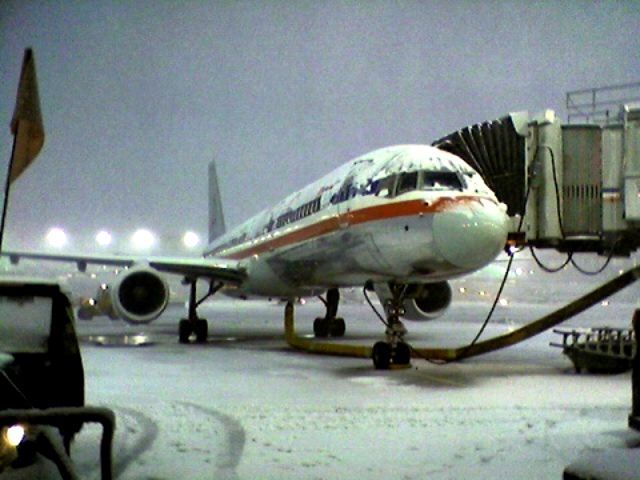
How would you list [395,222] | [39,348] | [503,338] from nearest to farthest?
[39,348]
[395,222]
[503,338]

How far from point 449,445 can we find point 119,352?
35.6 feet

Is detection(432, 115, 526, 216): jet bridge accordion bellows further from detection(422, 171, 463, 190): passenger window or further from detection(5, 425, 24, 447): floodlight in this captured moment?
detection(5, 425, 24, 447): floodlight

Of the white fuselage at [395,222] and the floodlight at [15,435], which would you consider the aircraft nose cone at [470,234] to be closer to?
the white fuselage at [395,222]

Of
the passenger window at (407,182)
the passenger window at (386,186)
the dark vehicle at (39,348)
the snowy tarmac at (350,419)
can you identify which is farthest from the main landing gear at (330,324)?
the dark vehicle at (39,348)

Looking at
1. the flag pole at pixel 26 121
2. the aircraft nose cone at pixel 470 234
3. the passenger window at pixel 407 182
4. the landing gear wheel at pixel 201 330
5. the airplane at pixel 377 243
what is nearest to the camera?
the flag pole at pixel 26 121

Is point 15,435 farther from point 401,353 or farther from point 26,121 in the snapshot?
point 401,353

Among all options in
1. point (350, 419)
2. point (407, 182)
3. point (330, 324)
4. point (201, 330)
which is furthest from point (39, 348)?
point (330, 324)

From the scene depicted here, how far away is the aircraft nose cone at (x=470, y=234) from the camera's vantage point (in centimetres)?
1016

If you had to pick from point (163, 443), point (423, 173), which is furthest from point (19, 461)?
point (423, 173)

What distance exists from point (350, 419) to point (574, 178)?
5.49 m

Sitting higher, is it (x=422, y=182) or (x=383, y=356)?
(x=422, y=182)

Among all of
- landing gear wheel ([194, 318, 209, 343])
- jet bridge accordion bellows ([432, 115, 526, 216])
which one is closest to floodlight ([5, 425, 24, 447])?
jet bridge accordion bellows ([432, 115, 526, 216])

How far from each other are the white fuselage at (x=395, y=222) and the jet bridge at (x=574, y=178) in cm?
57

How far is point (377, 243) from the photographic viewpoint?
11555 millimetres
